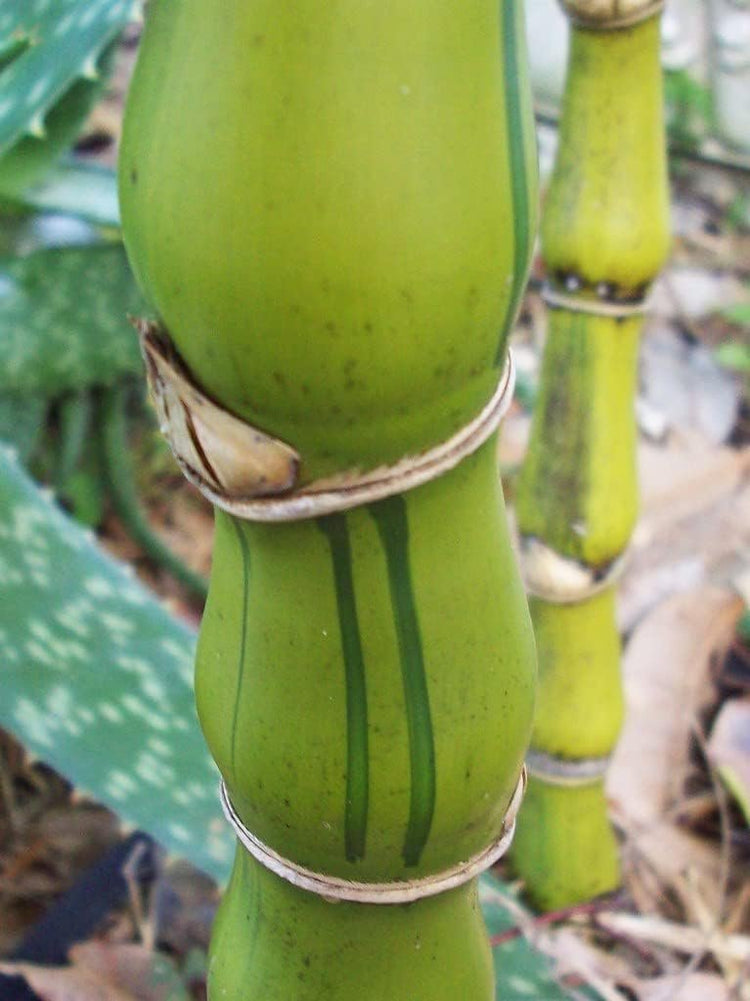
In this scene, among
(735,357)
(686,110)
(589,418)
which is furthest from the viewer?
(686,110)

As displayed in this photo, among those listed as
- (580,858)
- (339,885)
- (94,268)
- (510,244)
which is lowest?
(580,858)

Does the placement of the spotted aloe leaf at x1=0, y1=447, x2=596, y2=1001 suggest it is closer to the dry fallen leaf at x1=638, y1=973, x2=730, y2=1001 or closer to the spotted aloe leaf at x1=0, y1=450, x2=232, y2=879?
the spotted aloe leaf at x1=0, y1=450, x2=232, y2=879

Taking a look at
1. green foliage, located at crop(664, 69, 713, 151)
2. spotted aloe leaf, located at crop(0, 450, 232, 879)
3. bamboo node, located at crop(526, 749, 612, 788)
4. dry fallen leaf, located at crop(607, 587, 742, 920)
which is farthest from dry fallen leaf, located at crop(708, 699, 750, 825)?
green foliage, located at crop(664, 69, 713, 151)

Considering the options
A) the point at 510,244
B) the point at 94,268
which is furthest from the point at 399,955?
the point at 94,268

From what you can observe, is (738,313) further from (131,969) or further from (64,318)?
(131,969)

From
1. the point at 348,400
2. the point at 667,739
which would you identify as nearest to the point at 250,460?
the point at 348,400

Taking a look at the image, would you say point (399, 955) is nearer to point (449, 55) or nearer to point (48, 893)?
point (449, 55)
